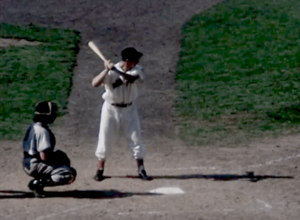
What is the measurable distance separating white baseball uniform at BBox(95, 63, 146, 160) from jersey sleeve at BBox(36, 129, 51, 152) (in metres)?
1.10

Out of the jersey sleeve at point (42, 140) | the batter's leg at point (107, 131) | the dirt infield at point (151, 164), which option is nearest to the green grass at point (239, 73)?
the dirt infield at point (151, 164)

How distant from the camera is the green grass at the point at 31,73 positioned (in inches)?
565

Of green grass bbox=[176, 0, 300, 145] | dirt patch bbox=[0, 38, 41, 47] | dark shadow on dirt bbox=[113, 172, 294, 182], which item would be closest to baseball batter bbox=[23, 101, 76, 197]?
dark shadow on dirt bbox=[113, 172, 294, 182]

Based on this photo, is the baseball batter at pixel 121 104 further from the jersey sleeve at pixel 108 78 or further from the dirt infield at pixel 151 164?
the dirt infield at pixel 151 164

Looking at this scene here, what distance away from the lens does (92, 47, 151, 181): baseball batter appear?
34.9 feet

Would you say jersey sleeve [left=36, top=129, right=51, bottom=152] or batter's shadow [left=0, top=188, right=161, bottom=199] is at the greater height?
jersey sleeve [left=36, top=129, right=51, bottom=152]

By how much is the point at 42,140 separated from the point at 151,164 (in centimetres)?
243

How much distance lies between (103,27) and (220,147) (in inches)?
245

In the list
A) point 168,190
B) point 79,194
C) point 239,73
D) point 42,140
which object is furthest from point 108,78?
point 239,73

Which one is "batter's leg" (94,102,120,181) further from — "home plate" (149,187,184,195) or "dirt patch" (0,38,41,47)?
"dirt patch" (0,38,41,47)

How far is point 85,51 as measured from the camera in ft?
55.5

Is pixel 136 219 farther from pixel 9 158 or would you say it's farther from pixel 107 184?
pixel 9 158

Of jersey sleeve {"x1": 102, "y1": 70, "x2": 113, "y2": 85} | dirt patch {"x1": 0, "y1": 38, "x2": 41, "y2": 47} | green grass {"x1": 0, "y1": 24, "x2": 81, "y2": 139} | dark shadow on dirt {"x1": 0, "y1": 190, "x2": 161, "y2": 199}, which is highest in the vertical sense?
dirt patch {"x1": 0, "y1": 38, "x2": 41, "y2": 47}

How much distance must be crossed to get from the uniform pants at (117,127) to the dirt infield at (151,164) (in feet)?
1.42
